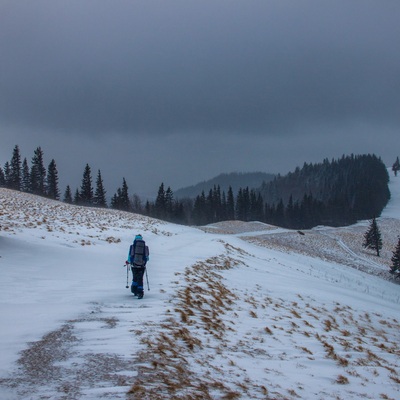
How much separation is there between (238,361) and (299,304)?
7.37 m

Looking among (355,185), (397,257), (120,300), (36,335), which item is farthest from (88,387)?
(355,185)

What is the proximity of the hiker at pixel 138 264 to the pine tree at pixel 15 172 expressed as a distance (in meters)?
90.1

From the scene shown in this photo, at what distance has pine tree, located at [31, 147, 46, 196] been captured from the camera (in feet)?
292

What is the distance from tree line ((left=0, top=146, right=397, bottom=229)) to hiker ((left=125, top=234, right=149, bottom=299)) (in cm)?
7587

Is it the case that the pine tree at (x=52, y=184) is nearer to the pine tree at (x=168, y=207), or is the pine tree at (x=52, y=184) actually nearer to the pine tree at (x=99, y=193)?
→ the pine tree at (x=99, y=193)

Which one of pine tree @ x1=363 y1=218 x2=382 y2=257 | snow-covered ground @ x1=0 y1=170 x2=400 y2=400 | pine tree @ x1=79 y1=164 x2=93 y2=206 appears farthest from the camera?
pine tree @ x1=79 y1=164 x2=93 y2=206

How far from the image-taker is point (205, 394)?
15.6 ft

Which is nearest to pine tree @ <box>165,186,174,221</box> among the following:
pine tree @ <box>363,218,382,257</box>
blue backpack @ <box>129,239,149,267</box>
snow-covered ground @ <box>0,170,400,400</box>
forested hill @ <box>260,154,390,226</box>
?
forested hill @ <box>260,154,390,226</box>

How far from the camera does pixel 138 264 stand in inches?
421

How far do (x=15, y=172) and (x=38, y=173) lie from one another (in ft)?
20.7

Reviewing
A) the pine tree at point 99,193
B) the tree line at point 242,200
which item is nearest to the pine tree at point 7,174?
the tree line at point 242,200

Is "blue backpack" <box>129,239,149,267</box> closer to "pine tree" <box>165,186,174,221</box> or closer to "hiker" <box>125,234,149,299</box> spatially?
"hiker" <box>125,234,149,299</box>

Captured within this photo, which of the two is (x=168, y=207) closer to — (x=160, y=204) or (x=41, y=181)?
(x=160, y=204)

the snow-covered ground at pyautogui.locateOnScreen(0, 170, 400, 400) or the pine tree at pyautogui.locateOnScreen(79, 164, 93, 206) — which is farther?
the pine tree at pyautogui.locateOnScreen(79, 164, 93, 206)
